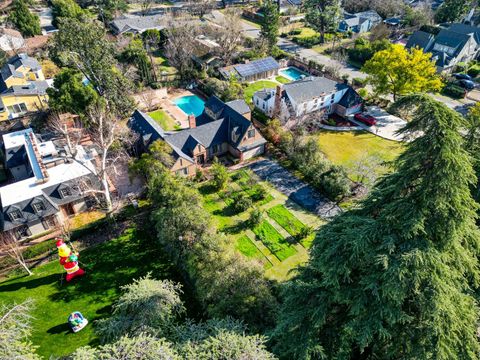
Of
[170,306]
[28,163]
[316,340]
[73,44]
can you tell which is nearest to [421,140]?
[316,340]

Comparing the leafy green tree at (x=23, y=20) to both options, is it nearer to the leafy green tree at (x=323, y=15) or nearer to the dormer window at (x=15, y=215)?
the dormer window at (x=15, y=215)

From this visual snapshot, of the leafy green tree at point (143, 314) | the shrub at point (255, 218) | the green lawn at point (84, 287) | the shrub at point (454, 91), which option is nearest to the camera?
the leafy green tree at point (143, 314)

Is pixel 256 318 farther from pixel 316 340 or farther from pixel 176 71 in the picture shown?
pixel 176 71

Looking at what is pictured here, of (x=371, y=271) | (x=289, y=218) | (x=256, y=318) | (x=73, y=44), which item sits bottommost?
(x=289, y=218)

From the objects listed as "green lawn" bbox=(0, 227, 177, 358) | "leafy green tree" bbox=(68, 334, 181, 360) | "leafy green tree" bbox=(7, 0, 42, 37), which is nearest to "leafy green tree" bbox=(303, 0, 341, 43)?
"leafy green tree" bbox=(7, 0, 42, 37)

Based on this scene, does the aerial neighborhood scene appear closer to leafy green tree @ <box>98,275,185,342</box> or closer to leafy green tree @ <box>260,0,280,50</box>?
leafy green tree @ <box>98,275,185,342</box>

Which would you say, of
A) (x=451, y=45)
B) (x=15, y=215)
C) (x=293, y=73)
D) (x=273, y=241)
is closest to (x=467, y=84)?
(x=451, y=45)

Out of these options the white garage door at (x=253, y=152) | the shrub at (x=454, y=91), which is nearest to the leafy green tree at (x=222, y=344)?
the white garage door at (x=253, y=152)
